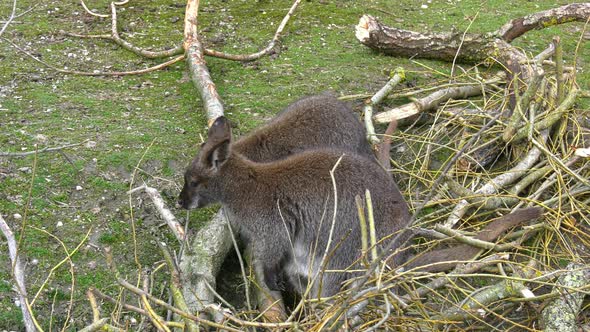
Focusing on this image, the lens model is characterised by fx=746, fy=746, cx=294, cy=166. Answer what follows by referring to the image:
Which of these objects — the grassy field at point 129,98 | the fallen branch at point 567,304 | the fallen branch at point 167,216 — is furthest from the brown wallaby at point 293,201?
the fallen branch at point 567,304

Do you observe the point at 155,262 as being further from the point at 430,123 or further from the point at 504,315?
the point at 430,123

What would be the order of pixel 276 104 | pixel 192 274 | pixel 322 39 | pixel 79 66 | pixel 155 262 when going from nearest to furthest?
pixel 192 274
pixel 155 262
pixel 276 104
pixel 79 66
pixel 322 39

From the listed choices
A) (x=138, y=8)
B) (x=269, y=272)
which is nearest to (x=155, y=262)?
(x=269, y=272)

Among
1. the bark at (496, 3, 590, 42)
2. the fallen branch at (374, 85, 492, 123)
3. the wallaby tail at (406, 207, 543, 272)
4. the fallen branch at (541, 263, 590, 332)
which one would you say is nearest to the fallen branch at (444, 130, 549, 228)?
the wallaby tail at (406, 207, 543, 272)

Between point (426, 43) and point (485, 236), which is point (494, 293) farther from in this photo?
point (426, 43)

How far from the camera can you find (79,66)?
274 inches

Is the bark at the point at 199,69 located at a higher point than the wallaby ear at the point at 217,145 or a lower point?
lower

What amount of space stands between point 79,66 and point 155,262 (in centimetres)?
299

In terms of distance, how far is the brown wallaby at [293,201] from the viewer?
438 cm

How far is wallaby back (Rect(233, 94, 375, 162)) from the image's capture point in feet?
16.8

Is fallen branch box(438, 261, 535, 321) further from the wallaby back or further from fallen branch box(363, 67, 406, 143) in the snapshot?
fallen branch box(363, 67, 406, 143)

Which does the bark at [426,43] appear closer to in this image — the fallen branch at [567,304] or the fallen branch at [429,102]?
the fallen branch at [429,102]

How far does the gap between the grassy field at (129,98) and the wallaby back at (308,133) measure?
0.52 m

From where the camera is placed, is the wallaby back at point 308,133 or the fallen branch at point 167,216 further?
the wallaby back at point 308,133
